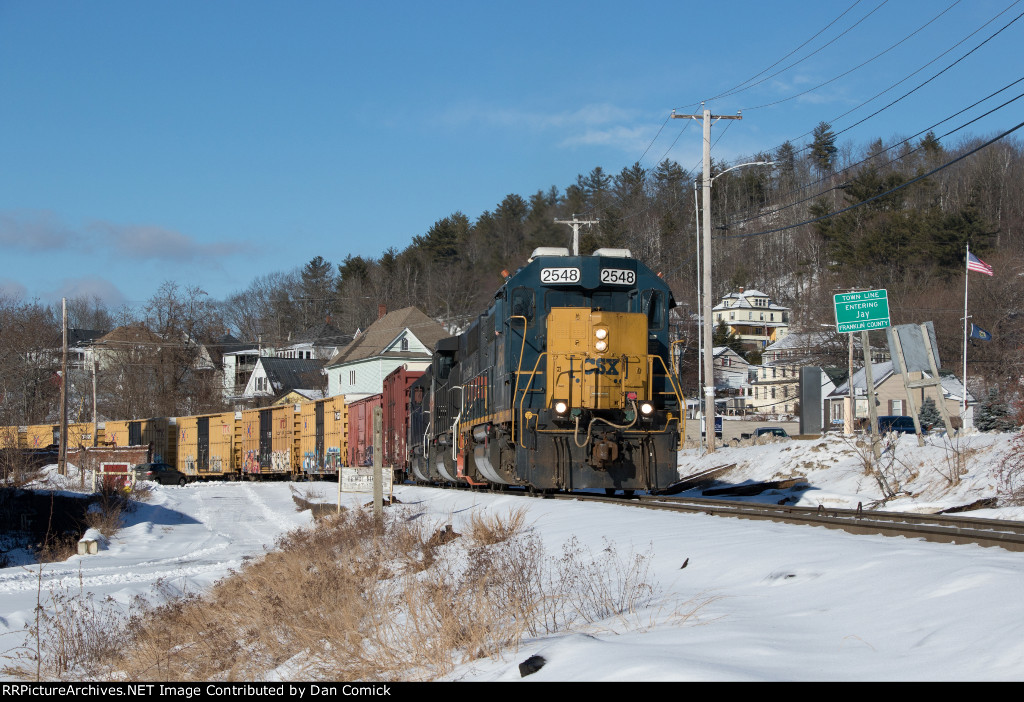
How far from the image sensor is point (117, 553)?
18.9 m

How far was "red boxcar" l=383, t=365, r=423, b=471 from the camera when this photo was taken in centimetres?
2973

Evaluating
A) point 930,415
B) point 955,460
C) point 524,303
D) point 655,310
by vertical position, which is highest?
point 524,303

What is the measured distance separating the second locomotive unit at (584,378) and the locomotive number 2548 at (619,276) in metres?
0.02

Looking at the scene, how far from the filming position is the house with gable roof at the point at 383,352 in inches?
2830

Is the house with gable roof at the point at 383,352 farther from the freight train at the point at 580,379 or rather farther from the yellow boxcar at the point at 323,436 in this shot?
the freight train at the point at 580,379

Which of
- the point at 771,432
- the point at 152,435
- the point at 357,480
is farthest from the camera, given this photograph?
the point at 152,435

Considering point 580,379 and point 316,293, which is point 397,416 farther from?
point 316,293

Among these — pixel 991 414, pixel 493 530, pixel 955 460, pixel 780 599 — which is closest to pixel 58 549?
pixel 493 530

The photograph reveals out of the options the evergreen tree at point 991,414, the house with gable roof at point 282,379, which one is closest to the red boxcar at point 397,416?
the evergreen tree at point 991,414

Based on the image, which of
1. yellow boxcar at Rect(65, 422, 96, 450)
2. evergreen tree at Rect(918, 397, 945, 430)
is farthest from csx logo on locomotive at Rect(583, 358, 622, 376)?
yellow boxcar at Rect(65, 422, 96, 450)

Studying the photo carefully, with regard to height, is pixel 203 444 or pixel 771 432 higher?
pixel 771 432

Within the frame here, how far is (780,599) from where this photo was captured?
6.56 meters

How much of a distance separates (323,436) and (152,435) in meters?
19.0

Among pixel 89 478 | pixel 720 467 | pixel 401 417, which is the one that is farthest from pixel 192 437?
pixel 720 467
